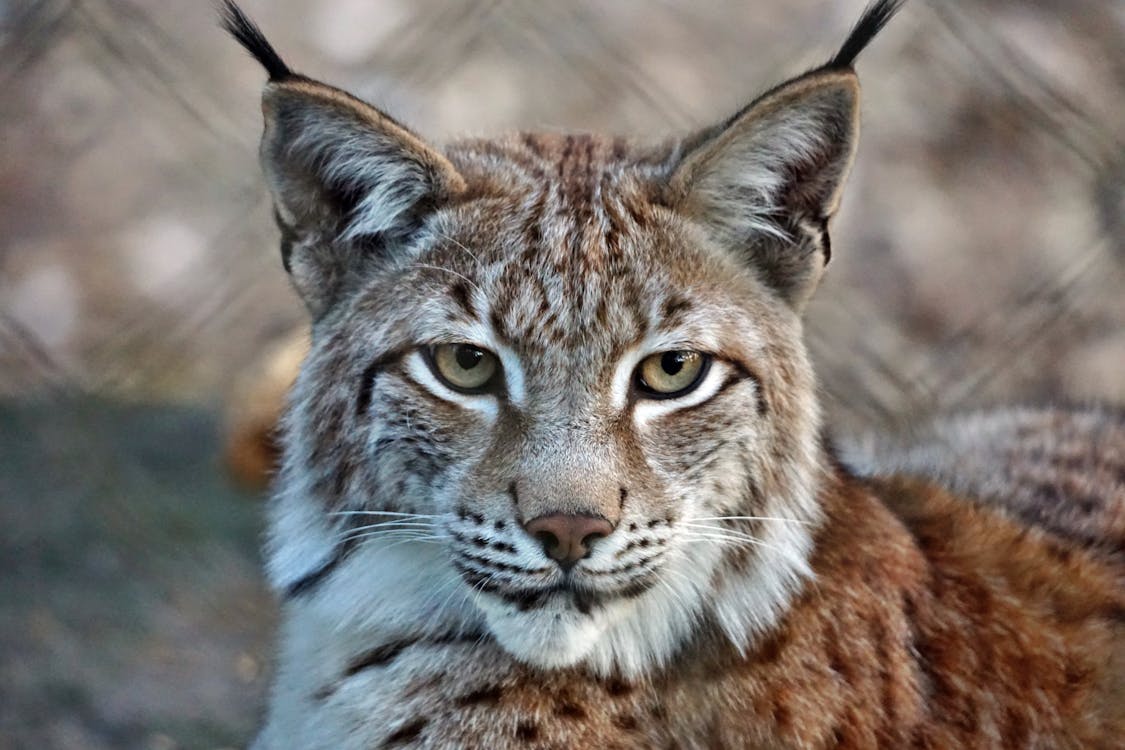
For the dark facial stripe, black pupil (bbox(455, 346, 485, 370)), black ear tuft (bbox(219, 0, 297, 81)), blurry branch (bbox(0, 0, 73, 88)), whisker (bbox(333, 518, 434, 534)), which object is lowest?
whisker (bbox(333, 518, 434, 534))

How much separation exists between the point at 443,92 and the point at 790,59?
3.69 feet

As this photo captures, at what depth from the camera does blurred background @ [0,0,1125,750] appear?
4.36 meters

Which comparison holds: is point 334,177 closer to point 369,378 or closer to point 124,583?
point 369,378

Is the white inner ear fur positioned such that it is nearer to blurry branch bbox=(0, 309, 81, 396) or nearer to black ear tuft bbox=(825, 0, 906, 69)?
black ear tuft bbox=(825, 0, 906, 69)

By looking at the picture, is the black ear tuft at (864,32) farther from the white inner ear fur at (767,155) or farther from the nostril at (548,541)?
the nostril at (548,541)

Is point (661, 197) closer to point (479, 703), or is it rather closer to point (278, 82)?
point (278, 82)

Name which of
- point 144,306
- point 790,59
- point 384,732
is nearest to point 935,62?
point 790,59

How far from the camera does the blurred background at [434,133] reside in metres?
4.36

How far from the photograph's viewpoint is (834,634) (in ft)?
7.70

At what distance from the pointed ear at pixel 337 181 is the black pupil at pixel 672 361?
45 cm

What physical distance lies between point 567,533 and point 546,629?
19 cm

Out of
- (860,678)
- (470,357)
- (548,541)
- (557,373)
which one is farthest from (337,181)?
(860,678)

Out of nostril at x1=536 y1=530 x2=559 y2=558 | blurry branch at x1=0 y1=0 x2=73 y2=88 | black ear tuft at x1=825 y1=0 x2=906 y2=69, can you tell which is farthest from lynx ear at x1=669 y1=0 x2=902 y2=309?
blurry branch at x1=0 y1=0 x2=73 y2=88

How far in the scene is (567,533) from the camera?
6.79ft
